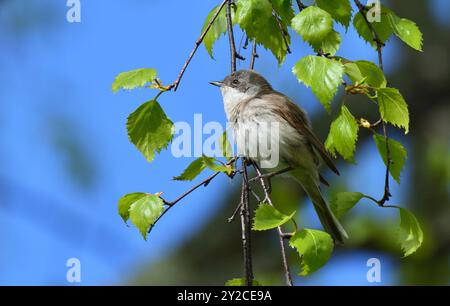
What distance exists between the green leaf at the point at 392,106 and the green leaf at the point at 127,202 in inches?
45.5

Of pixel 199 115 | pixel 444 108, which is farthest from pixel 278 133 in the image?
pixel 444 108

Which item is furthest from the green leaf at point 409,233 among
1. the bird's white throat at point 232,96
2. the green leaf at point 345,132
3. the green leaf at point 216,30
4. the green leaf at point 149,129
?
the bird's white throat at point 232,96

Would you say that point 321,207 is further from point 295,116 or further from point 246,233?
point 246,233

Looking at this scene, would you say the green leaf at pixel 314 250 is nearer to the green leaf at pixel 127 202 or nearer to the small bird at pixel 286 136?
the green leaf at pixel 127 202

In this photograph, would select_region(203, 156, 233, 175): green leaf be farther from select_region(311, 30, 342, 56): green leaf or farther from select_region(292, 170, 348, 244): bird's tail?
select_region(292, 170, 348, 244): bird's tail

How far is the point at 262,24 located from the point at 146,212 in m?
0.99

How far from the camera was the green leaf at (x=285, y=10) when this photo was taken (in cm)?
350

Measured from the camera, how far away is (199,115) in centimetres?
386

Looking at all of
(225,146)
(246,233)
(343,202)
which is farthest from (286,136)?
(246,233)

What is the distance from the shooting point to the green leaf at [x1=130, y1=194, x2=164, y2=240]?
3.34m

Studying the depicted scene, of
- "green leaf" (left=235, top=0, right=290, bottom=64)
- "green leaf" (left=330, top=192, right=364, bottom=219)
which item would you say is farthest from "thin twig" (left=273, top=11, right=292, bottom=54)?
"green leaf" (left=330, top=192, right=364, bottom=219)

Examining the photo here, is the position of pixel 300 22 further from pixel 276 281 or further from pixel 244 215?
pixel 276 281

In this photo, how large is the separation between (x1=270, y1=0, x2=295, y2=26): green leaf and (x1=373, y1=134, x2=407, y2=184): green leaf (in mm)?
686
